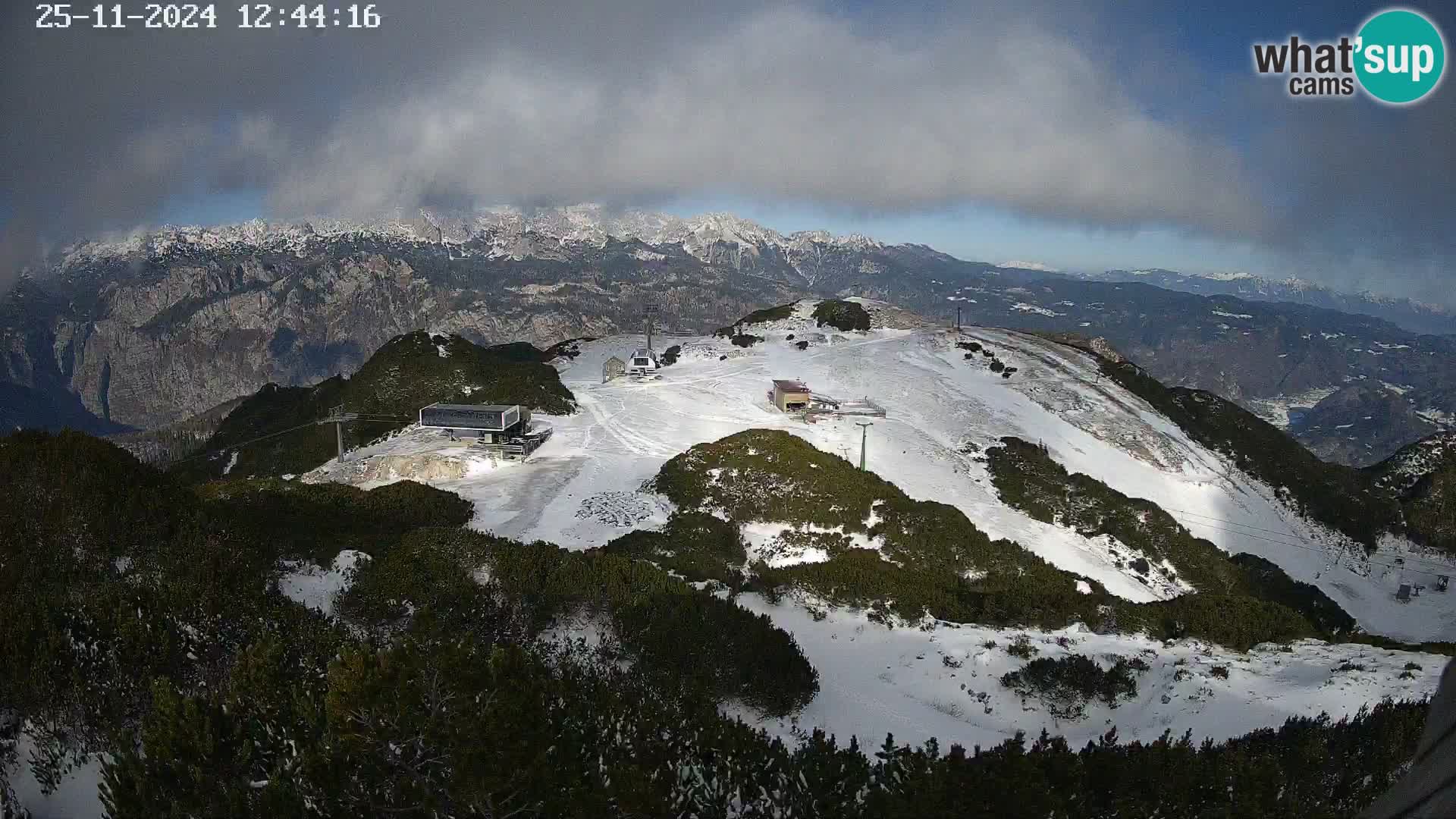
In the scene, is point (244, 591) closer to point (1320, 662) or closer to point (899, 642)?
point (899, 642)

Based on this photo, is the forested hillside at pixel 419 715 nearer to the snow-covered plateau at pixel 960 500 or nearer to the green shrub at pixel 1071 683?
the snow-covered plateau at pixel 960 500

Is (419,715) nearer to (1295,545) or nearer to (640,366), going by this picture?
(1295,545)

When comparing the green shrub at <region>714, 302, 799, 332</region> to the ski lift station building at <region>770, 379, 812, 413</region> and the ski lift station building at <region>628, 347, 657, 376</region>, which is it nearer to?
the ski lift station building at <region>628, 347, 657, 376</region>

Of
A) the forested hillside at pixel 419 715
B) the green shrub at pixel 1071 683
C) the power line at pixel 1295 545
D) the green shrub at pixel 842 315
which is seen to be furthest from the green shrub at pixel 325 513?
the green shrub at pixel 842 315

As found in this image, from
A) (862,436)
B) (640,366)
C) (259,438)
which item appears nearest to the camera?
(862,436)

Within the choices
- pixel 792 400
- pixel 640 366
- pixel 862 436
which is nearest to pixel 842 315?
pixel 640 366

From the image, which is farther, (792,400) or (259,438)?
(259,438)

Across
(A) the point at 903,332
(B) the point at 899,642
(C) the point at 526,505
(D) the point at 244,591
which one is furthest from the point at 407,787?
(A) the point at 903,332
